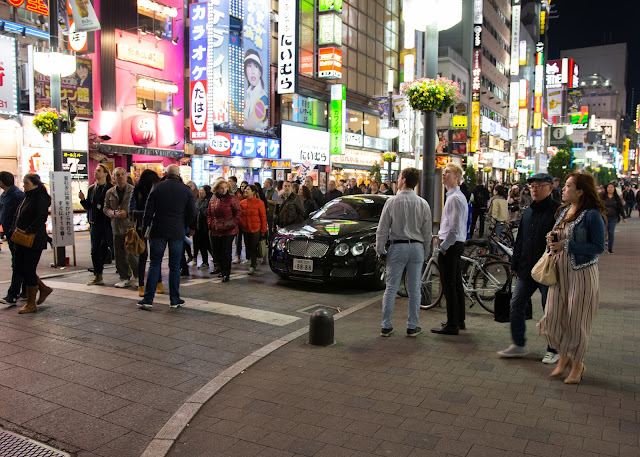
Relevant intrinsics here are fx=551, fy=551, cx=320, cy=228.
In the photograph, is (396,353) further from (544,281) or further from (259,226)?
(259,226)

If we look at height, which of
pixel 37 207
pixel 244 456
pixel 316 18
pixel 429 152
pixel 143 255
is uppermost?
pixel 316 18

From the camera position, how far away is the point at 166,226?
7609 mm

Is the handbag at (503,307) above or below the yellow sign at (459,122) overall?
below

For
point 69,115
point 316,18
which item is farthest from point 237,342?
point 316,18

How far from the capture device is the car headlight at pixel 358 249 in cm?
886

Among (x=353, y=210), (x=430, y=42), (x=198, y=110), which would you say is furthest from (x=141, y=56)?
(x=430, y=42)

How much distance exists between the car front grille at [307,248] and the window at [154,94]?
1496 cm

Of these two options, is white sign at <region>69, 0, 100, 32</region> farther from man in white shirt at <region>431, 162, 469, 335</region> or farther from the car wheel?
man in white shirt at <region>431, 162, 469, 335</region>

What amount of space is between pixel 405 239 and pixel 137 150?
16.8 m

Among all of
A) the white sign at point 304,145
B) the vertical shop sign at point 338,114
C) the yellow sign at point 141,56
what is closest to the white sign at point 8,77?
the yellow sign at point 141,56

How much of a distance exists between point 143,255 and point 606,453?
6841 mm

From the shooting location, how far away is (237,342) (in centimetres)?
625

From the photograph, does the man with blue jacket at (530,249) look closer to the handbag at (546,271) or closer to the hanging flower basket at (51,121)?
the handbag at (546,271)

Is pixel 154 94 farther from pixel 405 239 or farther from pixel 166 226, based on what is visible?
pixel 405 239
